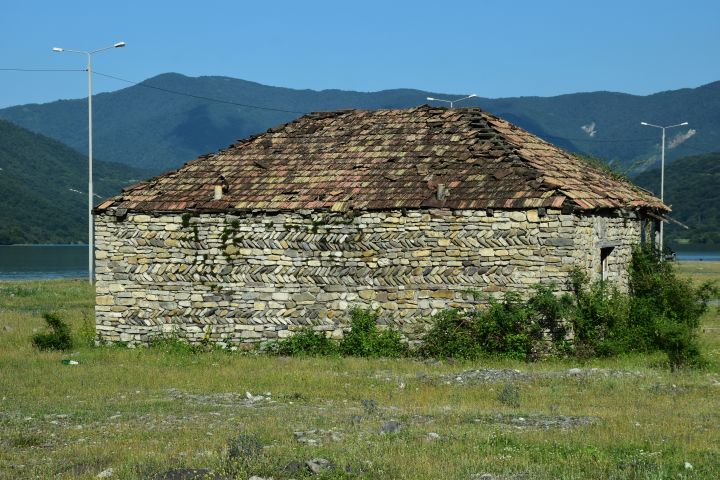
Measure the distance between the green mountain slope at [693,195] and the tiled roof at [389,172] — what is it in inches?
4135

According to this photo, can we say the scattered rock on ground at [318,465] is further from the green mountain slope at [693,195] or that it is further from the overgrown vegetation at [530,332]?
the green mountain slope at [693,195]

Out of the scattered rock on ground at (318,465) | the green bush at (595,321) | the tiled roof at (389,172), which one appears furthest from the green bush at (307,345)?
the scattered rock on ground at (318,465)

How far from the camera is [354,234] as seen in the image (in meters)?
21.1

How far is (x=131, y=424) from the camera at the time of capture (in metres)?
13.2

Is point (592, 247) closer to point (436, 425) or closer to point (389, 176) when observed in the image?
point (389, 176)

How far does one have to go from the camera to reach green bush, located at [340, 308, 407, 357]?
20719mm

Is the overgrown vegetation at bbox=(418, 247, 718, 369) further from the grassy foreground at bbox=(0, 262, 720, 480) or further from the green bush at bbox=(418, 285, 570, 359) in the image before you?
the grassy foreground at bbox=(0, 262, 720, 480)

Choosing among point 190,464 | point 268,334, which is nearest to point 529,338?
point 268,334

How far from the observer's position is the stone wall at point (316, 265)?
66.3 feet

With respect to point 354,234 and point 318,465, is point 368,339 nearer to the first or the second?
point 354,234

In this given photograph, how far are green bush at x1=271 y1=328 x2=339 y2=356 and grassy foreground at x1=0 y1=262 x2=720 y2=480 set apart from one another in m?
0.83

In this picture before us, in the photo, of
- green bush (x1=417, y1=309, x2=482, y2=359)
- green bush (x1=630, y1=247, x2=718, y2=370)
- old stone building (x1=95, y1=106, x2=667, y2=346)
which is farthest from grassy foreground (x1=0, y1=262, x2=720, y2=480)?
old stone building (x1=95, y1=106, x2=667, y2=346)

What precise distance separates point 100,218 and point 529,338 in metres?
9.65

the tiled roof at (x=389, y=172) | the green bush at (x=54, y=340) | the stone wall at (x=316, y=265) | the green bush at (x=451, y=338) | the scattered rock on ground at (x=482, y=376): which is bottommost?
the green bush at (x=54, y=340)
